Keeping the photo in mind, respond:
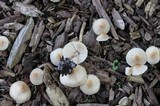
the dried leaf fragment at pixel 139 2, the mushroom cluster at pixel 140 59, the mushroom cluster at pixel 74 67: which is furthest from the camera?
the dried leaf fragment at pixel 139 2

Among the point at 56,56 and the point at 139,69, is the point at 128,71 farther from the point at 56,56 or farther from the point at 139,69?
the point at 56,56

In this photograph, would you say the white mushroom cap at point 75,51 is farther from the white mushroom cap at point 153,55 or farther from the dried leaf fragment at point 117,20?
the white mushroom cap at point 153,55

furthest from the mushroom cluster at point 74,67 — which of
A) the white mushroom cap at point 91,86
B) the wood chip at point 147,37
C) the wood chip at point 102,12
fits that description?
the wood chip at point 147,37

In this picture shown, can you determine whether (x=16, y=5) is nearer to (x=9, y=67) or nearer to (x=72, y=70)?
(x=9, y=67)

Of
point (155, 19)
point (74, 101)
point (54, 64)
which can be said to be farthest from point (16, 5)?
point (155, 19)


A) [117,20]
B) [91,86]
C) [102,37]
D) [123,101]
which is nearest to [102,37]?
[102,37]

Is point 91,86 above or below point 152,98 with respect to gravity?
above
